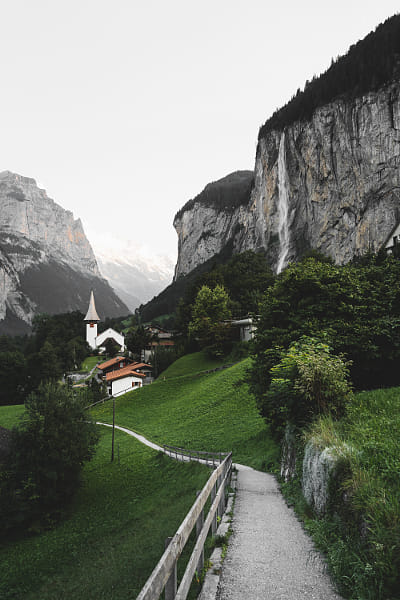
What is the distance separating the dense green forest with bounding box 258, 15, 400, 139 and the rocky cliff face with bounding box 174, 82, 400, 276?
296cm

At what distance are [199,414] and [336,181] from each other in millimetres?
75424

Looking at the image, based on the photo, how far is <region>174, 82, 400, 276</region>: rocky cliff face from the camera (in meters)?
80.4

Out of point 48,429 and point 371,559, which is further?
point 48,429

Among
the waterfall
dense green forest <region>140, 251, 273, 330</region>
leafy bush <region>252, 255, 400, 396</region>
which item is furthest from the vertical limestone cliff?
leafy bush <region>252, 255, 400, 396</region>

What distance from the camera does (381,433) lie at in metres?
8.15

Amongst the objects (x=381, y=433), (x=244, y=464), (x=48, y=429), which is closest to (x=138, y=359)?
(x=48, y=429)

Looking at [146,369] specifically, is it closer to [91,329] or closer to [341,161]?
[341,161]

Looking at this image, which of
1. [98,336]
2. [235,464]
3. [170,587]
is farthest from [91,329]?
[170,587]

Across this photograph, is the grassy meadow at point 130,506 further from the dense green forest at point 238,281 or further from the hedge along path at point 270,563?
the dense green forest at point 238,281

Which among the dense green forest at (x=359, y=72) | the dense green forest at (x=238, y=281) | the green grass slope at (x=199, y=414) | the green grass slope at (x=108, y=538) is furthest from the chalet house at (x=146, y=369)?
the dense green forest at (x=359, y=72)

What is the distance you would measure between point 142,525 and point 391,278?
55.9ft

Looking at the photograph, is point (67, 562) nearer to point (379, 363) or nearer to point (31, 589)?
point (31, 589)

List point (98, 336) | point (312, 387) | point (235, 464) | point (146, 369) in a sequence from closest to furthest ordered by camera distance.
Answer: point (312, 387), point (235, 464), point (146, 369), point (98, 336)

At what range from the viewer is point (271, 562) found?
19.3ft
